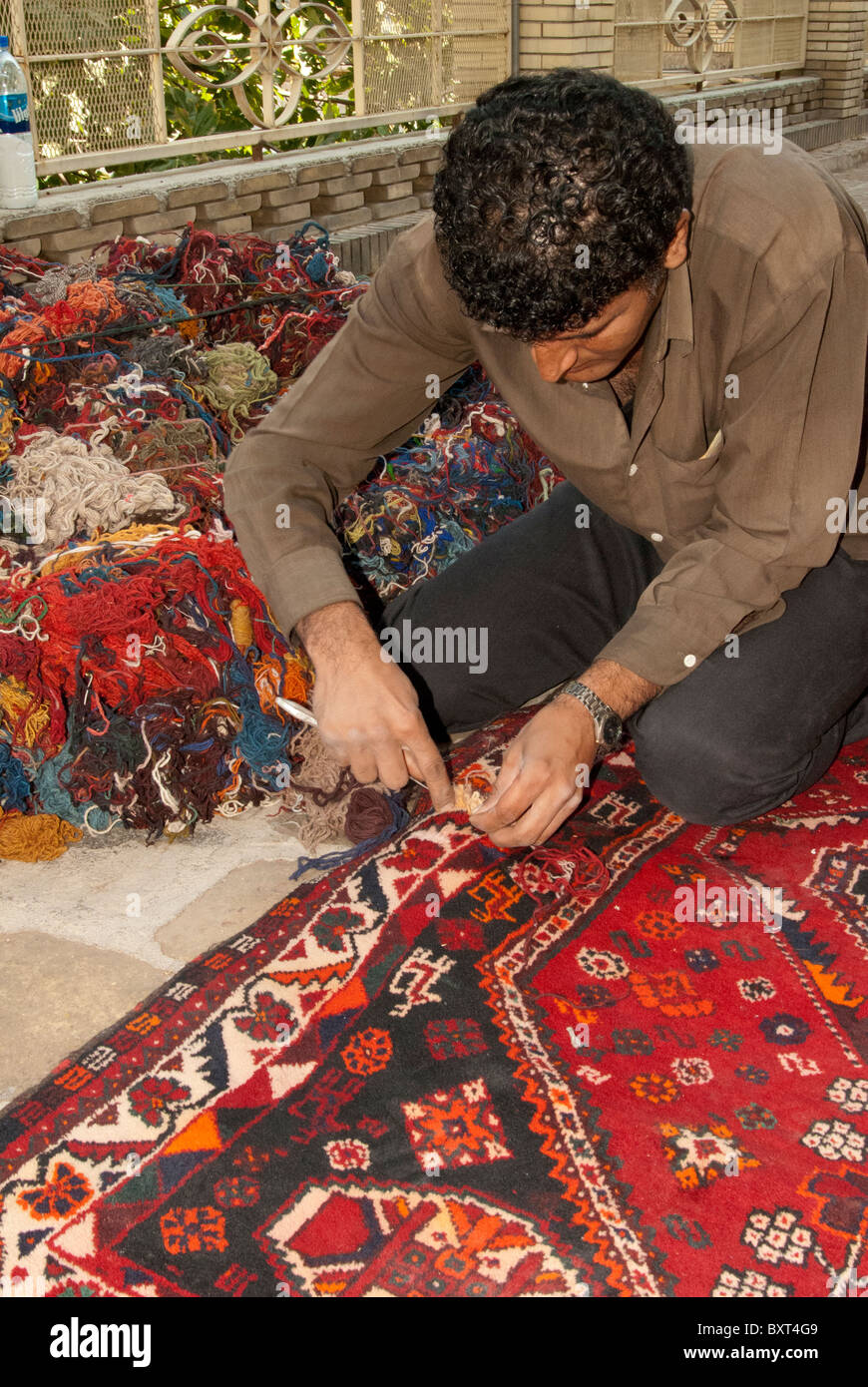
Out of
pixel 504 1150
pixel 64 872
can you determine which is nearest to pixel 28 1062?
pixel 64 872

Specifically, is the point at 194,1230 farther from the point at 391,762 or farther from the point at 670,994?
the point at 670,994

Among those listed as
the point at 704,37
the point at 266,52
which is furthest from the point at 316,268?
the point at 704,37

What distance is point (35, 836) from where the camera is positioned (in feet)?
7.97

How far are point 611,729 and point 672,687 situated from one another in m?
0.36

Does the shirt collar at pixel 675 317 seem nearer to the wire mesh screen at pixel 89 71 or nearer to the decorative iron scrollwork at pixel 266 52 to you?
the wire mesh screen at pixel 89 71

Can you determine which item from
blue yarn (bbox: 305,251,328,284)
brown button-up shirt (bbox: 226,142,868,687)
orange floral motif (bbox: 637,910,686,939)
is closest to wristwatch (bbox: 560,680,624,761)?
brown button-up shirt (bbox: 226,142,868,687)

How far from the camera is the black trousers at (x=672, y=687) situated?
7.20 feet

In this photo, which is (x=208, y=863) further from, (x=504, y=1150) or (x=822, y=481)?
(x=822, y=481)

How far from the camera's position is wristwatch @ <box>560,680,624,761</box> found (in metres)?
1.94

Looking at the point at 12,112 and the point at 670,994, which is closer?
the point at 670,994

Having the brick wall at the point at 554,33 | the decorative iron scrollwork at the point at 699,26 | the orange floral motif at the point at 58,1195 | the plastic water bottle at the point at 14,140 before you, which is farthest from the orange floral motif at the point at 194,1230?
the decorative iron scrollwork at the point at 699,26

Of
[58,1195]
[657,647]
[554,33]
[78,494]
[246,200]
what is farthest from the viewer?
→ [554,33]

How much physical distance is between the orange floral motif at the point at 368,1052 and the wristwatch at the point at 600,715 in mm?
592

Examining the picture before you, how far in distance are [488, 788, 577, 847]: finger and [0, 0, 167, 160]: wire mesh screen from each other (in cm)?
390
